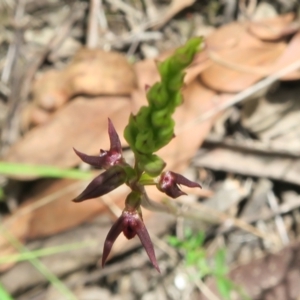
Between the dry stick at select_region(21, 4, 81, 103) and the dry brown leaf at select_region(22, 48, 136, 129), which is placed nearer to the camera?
the dry brown leaf at select_region(22, 48, 136, 129)

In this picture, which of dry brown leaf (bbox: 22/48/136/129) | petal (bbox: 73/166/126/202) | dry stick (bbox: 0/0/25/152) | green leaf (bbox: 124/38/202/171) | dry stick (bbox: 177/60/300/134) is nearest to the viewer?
green leaf (bbox: 124/38/202/171)

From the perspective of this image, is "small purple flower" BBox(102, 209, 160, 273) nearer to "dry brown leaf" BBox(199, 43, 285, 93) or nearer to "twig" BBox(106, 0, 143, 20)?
"dry brown leaf" BBox(199, 43, 285, 93)

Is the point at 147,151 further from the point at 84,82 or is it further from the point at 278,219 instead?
the point at 278,219

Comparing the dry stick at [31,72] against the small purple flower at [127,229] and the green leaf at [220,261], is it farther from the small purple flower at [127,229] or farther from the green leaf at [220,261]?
the small purple flower at [127,229]

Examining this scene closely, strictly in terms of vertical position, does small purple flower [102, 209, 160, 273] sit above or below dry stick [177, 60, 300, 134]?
above

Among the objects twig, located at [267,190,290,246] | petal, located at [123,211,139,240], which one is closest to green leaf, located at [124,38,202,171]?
Answer: petal, located at [123,211,139,240]

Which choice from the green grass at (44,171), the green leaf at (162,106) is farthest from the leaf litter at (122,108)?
the green leaf at (162,106)

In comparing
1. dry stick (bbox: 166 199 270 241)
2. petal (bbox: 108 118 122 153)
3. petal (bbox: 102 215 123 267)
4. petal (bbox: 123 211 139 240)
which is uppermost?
petal (bbox: 108 118 122 153)

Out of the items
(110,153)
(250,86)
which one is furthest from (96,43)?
(110,153)
